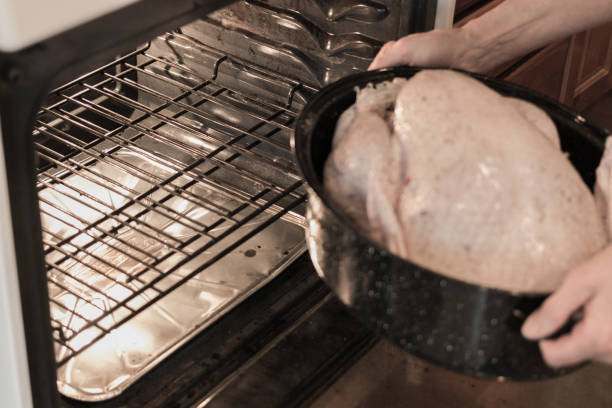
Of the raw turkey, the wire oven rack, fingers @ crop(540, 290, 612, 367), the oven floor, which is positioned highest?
the raw turkey

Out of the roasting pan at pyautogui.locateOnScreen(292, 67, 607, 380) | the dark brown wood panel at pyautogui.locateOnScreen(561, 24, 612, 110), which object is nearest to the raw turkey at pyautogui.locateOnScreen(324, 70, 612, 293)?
the roasting pan at pyautogui.locateOnScreen(292, 67, 607, 380)

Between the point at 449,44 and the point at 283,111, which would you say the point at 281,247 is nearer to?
the point at 283,111

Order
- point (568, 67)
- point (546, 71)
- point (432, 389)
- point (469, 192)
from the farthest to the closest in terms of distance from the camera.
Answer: point (568, 67) < point (546, 71) < point (432, 389) < point (469, 192)

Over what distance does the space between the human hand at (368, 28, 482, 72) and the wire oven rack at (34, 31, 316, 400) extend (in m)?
0.26

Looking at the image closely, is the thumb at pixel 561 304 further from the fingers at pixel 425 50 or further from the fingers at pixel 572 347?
the fingers at pixel 425 50

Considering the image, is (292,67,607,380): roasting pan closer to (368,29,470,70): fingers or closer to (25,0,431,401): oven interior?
(368,29,470,70): fingers

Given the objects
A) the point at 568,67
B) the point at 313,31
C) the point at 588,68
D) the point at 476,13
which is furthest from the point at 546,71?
the point at 313,31

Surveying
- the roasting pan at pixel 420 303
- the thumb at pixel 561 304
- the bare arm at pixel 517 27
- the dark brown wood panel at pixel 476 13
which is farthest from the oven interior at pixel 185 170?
the thumb at pixel 561 304

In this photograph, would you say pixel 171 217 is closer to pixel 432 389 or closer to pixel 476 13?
pixel 432 389

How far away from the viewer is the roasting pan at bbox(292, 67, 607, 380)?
0.74m

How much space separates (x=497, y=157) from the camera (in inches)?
33.1

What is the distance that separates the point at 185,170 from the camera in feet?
4.19

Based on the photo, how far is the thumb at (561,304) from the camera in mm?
717

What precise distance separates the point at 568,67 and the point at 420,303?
57.0 inches
